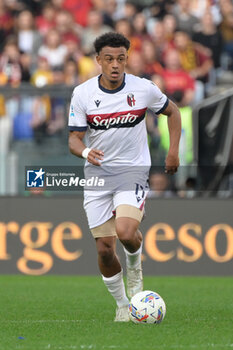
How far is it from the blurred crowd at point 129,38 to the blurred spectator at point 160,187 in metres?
1.25

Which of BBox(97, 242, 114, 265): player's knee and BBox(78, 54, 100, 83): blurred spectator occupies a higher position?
BBox(78, 54, 100, 83): blurred spectator

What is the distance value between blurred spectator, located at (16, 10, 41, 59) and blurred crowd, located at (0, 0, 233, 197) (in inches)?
0.7

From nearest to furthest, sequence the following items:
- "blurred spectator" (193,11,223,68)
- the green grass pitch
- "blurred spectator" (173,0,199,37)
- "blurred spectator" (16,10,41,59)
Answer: the green grass pitch, "blurred spectator" (193,11,223,68), "blurred spectator" (16,10,41,59), "blurred spectator" (173,0,199,37)

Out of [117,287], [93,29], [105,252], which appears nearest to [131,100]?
[105,252]

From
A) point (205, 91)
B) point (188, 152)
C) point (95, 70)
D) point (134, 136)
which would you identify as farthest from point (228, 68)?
point (134, 136)

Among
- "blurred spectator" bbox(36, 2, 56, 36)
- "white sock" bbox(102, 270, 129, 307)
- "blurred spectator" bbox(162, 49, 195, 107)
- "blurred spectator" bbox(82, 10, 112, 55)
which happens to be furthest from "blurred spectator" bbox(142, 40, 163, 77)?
"white sock" bbox(102, 270, 129, 307)

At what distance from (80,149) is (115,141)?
382 mm

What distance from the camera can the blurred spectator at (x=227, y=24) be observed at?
16.2m

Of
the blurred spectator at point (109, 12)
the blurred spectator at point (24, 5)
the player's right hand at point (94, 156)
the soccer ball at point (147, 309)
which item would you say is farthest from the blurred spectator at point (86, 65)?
the soccer ball at point (147, 309)

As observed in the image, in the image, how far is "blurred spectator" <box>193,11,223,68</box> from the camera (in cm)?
1590

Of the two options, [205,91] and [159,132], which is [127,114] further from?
[205,91]

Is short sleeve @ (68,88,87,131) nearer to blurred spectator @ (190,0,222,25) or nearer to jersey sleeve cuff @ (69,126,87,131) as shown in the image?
jersey sleeve cuff @ (69,126,87,131)

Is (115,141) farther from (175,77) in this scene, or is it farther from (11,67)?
(11,67)

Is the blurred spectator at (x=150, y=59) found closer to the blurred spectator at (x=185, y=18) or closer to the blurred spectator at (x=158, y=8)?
the blurred spectator at (x=185, y=18)
